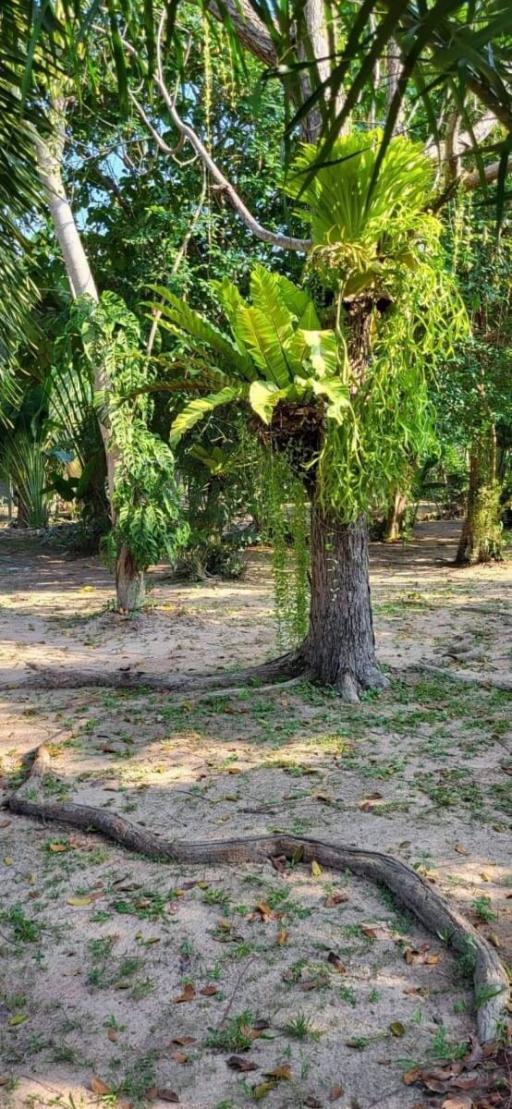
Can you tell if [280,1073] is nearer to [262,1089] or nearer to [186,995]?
[262,1089]

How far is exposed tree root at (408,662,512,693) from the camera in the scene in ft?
20.9

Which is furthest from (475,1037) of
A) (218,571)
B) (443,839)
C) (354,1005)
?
(218,571)

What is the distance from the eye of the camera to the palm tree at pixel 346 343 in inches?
199

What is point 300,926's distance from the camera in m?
3.38

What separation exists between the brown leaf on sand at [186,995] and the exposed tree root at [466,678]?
3853 mm

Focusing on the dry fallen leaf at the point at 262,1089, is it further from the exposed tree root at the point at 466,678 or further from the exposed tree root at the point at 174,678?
the exposed tree root at the point at 466,678

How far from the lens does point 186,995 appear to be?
118 inches

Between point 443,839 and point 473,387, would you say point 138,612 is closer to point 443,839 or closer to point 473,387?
point 473,387

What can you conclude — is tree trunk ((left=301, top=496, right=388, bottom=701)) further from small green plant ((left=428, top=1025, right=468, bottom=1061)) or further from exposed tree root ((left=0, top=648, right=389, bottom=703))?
small green plant ((left=428, top=1025, right=468, bottom=1061))

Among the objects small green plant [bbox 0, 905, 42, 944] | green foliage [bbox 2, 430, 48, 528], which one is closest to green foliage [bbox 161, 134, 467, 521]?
small green plant [bbox 0, 905, 42, 944]

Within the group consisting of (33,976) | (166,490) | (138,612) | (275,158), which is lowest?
(33,976)

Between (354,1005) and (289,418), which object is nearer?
(354,1005)

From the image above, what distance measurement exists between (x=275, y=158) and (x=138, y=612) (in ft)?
15.1

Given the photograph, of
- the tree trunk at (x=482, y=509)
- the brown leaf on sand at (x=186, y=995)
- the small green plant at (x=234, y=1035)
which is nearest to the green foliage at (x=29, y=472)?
the tree trunk at (x=482, y=509)
